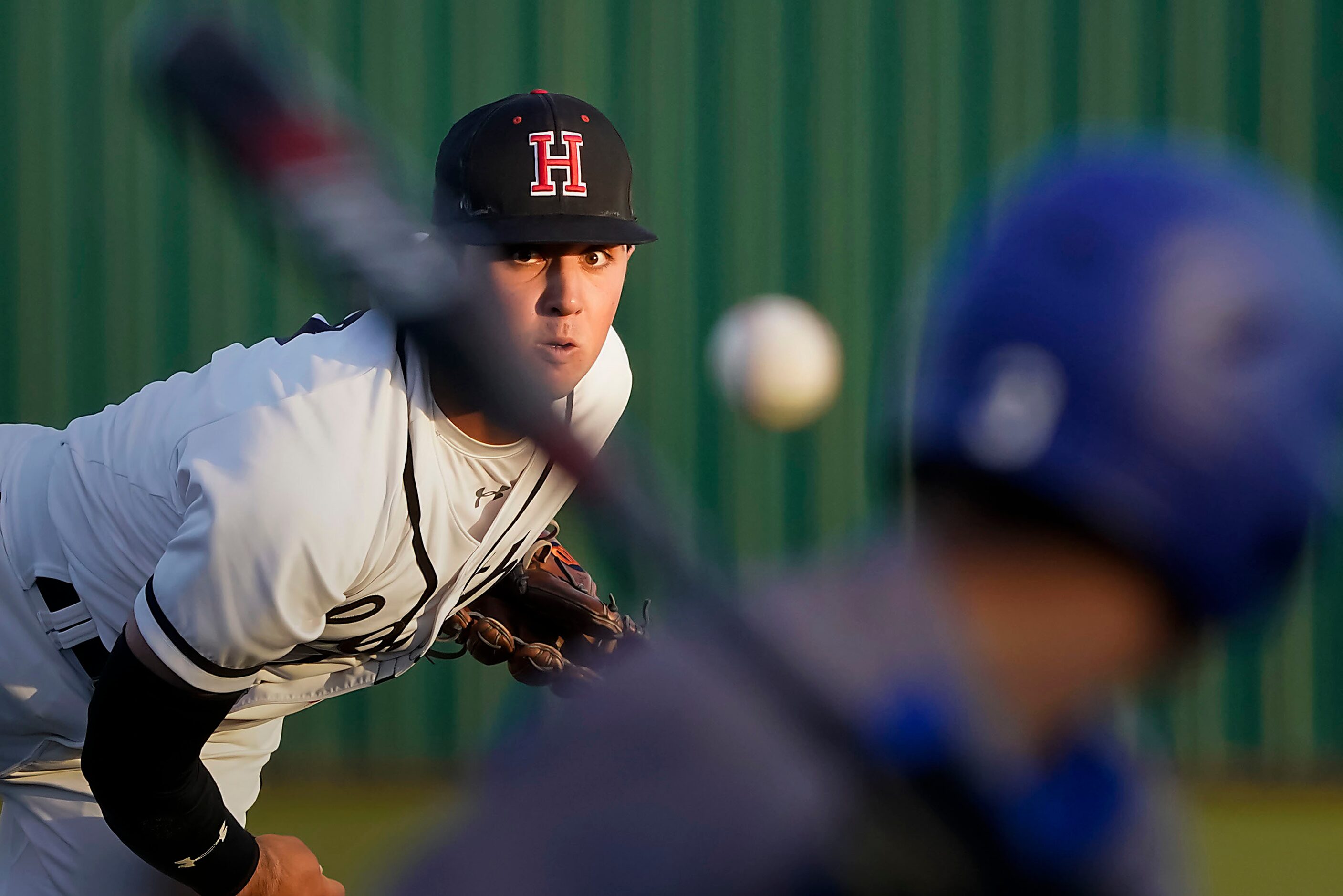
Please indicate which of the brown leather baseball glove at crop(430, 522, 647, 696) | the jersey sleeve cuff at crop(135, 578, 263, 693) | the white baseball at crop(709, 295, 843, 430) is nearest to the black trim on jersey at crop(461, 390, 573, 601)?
the brown leather baseball glove at crop(430, 522, 647, 696)

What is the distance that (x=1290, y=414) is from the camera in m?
0.82

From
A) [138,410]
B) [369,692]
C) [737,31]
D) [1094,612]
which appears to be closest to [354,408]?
[138,410]

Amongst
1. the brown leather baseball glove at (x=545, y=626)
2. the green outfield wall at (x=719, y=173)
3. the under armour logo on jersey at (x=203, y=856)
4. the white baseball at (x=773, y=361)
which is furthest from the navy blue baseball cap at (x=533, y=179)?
the green outfield wall at (x=719, y=173)

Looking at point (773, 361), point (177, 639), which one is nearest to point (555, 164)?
point (177, 639)

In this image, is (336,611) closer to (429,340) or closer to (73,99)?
(429,340)

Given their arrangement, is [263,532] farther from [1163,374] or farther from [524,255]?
[1163,374]

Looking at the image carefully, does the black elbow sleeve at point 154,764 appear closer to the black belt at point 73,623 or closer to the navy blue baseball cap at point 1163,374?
the black belt at point 73,623

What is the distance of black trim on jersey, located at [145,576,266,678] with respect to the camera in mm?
1542

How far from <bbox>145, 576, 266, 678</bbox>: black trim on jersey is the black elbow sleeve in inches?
1.6

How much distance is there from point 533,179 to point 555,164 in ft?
0.18

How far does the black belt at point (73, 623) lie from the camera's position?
1.89m

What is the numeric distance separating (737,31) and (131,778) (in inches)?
125

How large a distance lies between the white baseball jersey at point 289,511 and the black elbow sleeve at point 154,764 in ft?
0.17

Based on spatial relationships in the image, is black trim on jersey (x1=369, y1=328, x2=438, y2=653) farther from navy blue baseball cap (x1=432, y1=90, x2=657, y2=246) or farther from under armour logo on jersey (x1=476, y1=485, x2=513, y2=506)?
navy blue baseball cap (x1=432, y1=90, x2=657, y2=246)
